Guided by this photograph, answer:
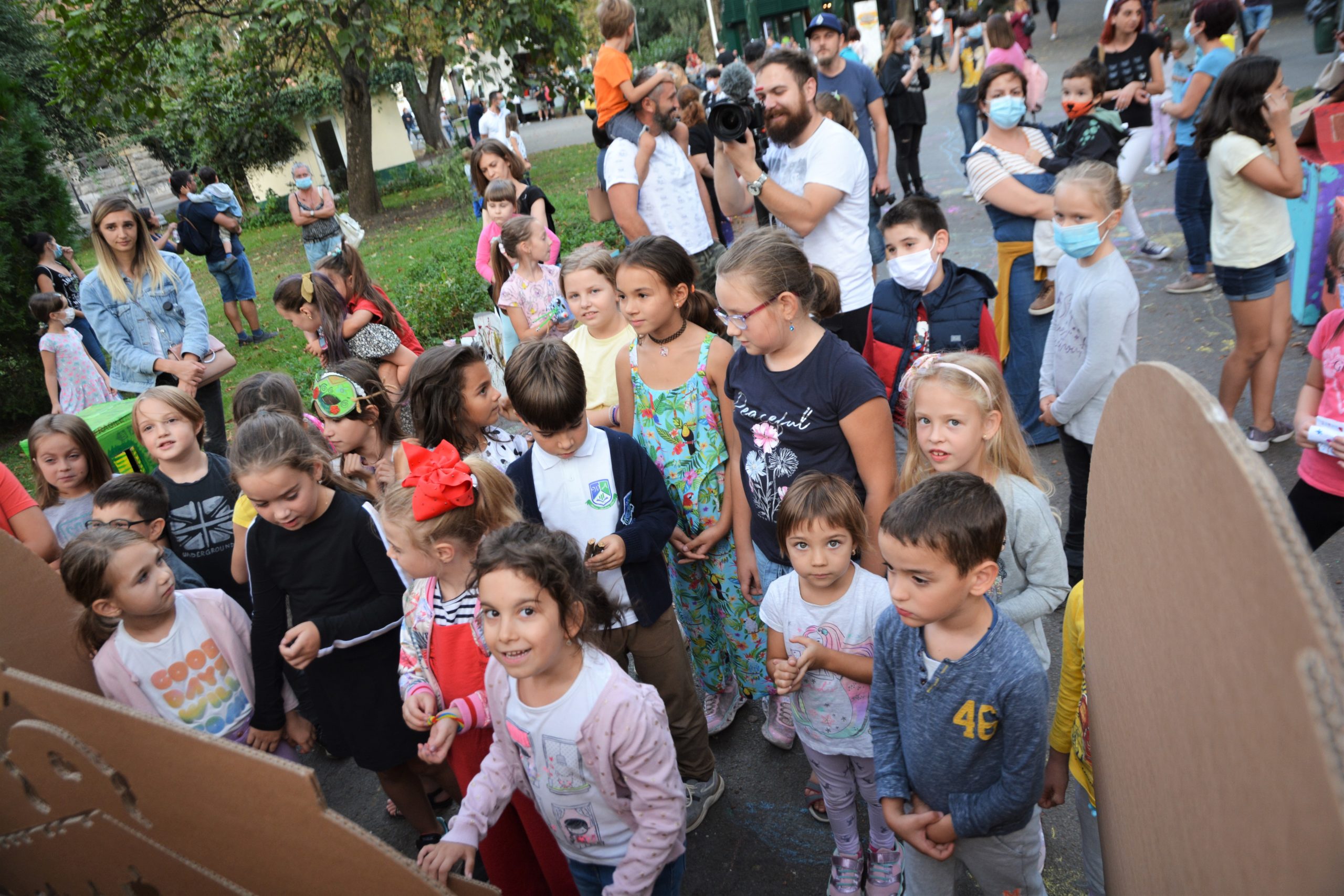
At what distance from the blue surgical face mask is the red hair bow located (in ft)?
13.3

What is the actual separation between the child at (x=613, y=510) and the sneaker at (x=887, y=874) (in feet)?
2.11

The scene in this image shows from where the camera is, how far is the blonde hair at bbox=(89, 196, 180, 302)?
5.25 meters

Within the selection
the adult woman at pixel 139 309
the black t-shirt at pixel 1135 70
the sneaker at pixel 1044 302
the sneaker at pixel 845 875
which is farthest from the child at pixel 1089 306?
the adult woman at pixel 139 309

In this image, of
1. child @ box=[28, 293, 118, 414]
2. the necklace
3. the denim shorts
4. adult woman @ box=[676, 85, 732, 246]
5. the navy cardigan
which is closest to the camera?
the navy cardigan

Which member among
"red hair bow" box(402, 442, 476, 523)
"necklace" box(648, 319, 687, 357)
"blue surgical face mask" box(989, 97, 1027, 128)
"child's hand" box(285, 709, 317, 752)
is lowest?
"child's hand" box(285, 709, 317, 752)

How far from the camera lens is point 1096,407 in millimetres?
3287

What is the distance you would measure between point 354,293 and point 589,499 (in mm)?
3073

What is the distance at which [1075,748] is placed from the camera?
2.02 m

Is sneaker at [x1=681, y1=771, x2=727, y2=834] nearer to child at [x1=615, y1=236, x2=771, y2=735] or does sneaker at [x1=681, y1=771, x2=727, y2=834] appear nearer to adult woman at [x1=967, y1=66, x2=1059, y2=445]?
child at [x1=615, y1=236, x2=771, y2=735]

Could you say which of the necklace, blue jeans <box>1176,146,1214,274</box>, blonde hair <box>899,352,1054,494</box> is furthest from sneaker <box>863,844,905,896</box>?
blue jeans <box>1176,146,1214,274</box>

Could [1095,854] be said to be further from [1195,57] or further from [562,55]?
[562,55]

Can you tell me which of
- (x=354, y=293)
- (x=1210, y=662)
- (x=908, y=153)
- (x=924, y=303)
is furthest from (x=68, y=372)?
(x=908, y=153)

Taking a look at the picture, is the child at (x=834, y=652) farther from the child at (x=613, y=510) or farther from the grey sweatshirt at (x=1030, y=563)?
the child at (x=613, y=510)

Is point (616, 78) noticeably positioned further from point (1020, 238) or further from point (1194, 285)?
point (1194, 285)
